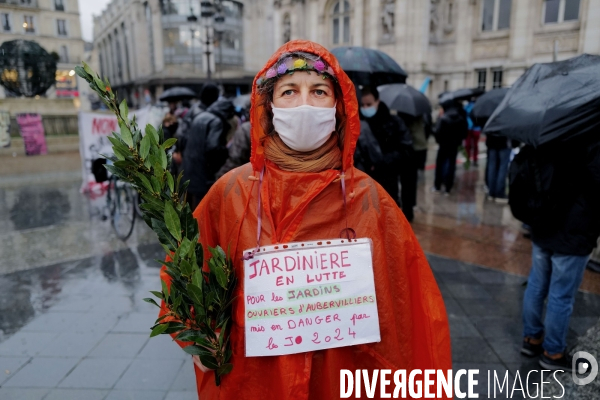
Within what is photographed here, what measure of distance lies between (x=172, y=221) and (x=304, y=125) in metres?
0.61

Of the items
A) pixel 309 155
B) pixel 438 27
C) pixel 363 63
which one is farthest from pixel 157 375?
pixel 438 27

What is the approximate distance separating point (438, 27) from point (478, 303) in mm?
22792

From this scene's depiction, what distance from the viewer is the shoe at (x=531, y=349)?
3.40 meters

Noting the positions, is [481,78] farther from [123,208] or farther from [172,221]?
[172,221]

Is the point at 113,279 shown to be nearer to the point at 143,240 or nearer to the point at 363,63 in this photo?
the point at 143,240

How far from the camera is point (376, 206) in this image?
1728 millimetres

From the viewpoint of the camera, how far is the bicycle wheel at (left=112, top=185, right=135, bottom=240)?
23.1 ft

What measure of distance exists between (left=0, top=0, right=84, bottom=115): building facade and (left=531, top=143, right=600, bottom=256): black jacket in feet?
39.1

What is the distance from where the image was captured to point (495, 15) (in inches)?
854

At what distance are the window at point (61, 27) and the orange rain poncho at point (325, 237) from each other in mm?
18218

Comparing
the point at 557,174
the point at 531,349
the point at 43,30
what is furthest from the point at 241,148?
the point at 43,30

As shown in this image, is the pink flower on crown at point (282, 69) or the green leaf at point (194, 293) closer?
the green leaf at point (194, 293)

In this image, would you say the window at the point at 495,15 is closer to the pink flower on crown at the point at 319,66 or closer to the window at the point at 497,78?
the window at the point at 497,78

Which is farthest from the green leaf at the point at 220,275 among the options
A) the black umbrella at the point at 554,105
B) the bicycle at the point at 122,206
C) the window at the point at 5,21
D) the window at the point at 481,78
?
the window at the point at 481,78
